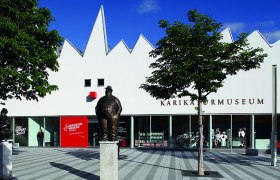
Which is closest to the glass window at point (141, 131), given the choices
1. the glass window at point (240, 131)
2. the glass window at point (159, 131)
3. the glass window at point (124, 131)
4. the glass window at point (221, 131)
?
the glass window at point (159, 131)

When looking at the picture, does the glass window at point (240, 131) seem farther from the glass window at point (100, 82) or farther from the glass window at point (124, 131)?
the glass window at point (100, 82)

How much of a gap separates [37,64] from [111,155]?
7.44 metres

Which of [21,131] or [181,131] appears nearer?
[181,131]

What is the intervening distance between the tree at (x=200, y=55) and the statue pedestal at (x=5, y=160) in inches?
246

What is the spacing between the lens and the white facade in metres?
26.1

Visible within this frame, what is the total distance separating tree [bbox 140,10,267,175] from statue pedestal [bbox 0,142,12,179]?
6259mm

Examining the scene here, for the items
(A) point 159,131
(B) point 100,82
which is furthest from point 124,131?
(B) point 100,82

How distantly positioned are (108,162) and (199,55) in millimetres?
5571

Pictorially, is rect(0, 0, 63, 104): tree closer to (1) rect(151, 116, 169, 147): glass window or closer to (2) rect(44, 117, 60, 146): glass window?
(2) rect(44, 117, 60, 146): glass window

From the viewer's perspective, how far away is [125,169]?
15906 millimetres

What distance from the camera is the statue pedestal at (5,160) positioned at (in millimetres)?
13332

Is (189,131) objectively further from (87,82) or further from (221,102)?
(87,82)

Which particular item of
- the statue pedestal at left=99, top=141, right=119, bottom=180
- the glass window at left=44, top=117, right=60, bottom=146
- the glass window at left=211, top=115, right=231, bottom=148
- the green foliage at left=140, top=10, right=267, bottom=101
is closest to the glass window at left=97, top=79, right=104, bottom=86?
the glass window at left=44, top=117, right=60, bottom=146

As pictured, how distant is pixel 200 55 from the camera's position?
46.7ft
